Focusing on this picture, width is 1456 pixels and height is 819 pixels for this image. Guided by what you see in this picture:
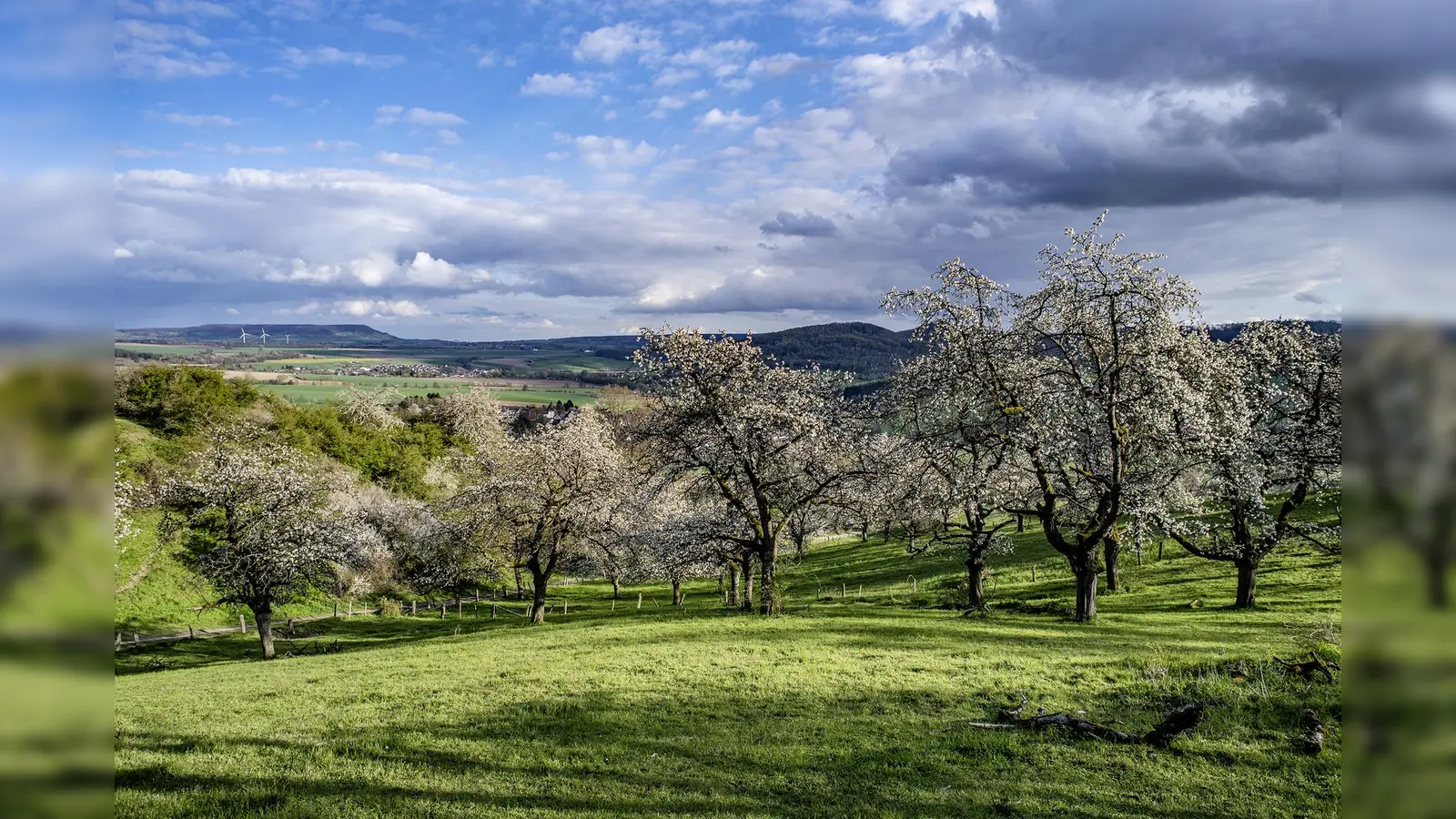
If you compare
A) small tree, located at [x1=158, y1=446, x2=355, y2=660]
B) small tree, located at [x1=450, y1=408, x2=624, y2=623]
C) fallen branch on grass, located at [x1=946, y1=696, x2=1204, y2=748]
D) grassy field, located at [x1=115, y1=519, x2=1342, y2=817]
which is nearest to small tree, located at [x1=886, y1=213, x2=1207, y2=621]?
grassy field, located at [x1=115, y1=519, x2=1342, y2=817]

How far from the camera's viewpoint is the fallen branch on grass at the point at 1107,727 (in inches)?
494

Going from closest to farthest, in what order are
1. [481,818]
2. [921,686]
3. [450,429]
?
1. [481,818]
2. [921,686]
3. [450,429]

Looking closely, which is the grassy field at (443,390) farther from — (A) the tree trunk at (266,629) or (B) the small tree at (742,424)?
(B) the small tree at (742,424)

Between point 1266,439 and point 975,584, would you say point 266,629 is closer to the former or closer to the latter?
point 975,584

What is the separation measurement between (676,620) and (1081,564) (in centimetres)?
1543

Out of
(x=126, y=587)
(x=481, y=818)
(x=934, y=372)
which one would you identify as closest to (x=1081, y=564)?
(x=934, y=372)

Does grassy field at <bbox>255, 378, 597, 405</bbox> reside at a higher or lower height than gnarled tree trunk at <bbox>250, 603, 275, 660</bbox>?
higher

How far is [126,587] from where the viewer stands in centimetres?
4291

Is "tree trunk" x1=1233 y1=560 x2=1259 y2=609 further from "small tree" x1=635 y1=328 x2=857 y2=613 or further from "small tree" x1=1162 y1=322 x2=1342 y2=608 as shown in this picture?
"small tree" x1=635 y1=328 x2=857 y2=613

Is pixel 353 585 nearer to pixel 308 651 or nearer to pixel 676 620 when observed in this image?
pixel 308 651

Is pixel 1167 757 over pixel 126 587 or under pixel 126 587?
over

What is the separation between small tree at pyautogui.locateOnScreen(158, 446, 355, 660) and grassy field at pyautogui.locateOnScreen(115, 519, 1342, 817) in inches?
246
